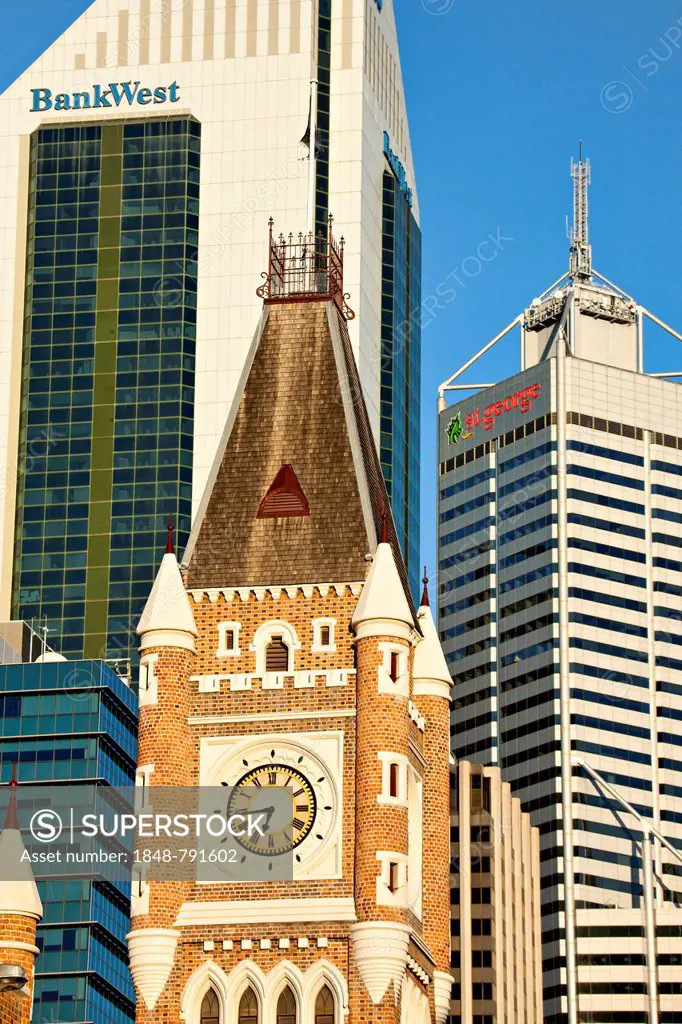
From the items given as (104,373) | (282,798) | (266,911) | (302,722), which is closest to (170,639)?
(302,722)

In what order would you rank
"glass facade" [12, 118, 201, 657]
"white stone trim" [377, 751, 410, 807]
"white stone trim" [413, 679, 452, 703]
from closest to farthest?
"white stone trim" [377, 751, 410, 807], "white stone trim" [413, 679, 452, 703], "glass facade" [12, 118, 201, 657]

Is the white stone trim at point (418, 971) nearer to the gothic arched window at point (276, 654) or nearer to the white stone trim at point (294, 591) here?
the gothic arched window at point (276, 654)

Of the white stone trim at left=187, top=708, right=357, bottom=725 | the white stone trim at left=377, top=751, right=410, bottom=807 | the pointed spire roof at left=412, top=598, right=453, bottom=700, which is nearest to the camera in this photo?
the white stone trim at left=377, top=751, right=410, bottom=807

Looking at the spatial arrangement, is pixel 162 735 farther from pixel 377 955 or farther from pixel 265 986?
pixel 377 955

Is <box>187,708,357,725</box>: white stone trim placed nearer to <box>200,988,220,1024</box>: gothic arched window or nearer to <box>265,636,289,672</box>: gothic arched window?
<box>265,636,289,672</box>: gothic arched window

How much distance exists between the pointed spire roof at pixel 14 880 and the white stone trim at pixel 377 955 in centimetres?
1040

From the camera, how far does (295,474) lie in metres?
85.0

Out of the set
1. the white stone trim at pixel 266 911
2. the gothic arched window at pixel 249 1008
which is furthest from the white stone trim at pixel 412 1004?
the gothic arched window at pixel 249 1008

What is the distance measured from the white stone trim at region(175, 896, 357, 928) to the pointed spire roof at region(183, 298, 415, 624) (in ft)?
31.1

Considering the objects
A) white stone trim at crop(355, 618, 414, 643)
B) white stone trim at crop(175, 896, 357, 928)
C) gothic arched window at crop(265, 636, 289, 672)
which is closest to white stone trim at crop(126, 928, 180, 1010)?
white stone trim at crop(175, 896, 357, 928)

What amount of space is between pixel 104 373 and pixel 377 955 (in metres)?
120

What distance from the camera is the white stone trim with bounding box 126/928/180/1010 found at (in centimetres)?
7750

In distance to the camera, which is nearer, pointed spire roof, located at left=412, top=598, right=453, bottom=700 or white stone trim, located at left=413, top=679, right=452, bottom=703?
white stone trim, located at left=413, top=679, right=452, bottom=703

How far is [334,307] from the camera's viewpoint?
90.0 m
